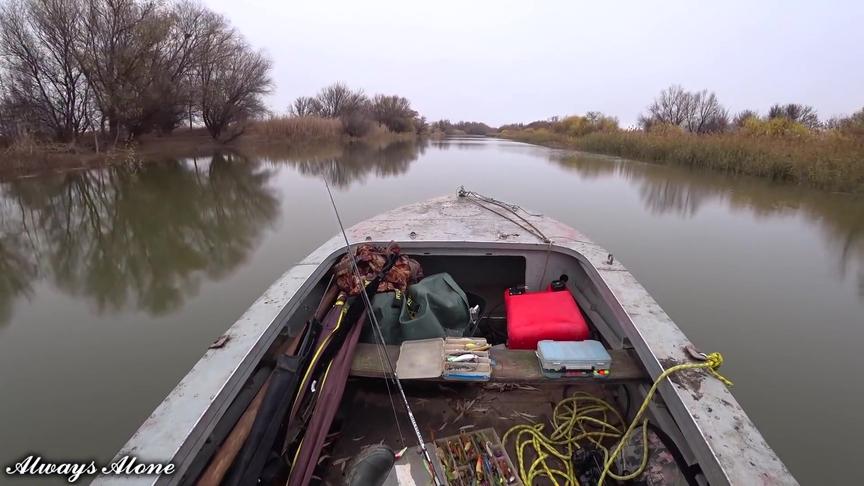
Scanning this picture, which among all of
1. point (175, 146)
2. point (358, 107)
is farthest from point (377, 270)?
point (358, 107)

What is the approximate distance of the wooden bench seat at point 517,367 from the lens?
1.55 metres

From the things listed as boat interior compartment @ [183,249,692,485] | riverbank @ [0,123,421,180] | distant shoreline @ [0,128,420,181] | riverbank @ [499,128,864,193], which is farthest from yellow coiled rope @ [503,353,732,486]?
riverbank @ [0,123,421,180]

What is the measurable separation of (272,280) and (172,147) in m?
19.8

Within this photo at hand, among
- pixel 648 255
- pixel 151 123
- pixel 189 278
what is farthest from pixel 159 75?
pixel 648 255

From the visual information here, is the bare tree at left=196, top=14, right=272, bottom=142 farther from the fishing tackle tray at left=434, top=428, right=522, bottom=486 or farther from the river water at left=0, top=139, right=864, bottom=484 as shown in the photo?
the fishing tackle tray at left=434, top=428, right=522, bottom=486

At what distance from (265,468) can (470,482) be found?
739mm

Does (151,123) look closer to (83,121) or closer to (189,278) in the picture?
(83,121)

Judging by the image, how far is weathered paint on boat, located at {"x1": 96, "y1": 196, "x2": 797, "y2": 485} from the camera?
40.6 inches

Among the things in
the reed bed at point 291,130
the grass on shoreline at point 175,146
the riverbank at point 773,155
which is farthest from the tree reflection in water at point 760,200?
the reed bed at point 291,130

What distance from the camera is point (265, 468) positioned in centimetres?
125

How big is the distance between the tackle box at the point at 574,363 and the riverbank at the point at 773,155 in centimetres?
1043

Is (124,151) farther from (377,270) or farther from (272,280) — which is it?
(377,270)

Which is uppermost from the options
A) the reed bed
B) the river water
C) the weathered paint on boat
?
the reed bed

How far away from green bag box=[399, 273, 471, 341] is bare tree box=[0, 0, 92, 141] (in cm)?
1780
